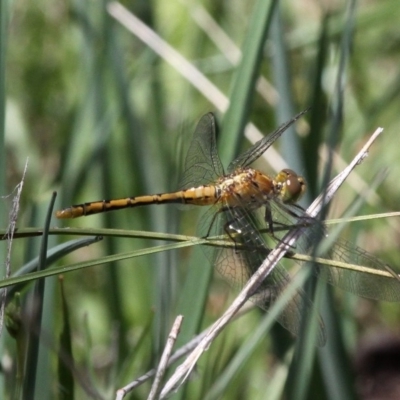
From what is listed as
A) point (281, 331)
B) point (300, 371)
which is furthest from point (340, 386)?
point (281, 331)

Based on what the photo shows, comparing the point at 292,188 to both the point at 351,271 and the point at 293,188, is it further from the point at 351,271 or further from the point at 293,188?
the point at 351,271

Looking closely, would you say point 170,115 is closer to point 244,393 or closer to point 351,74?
point 351,74

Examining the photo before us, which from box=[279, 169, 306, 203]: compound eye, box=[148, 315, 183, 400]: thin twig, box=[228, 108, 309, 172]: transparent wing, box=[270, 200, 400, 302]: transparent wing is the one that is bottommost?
box=[270, 200, 400, 302]: transparent wing

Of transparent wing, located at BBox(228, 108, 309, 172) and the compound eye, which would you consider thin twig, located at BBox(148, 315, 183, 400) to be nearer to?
the compound eye

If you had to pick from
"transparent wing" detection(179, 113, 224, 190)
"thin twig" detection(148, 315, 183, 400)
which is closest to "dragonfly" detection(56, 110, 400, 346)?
"transparent wing" detection(179, 113, 224, 190)

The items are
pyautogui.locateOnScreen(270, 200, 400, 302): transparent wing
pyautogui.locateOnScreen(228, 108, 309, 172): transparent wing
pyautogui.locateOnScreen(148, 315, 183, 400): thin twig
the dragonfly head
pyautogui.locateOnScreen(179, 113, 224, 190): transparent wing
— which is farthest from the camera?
pyautogui.locateOnScreen(179, 113, 224, 190): transparent wing
